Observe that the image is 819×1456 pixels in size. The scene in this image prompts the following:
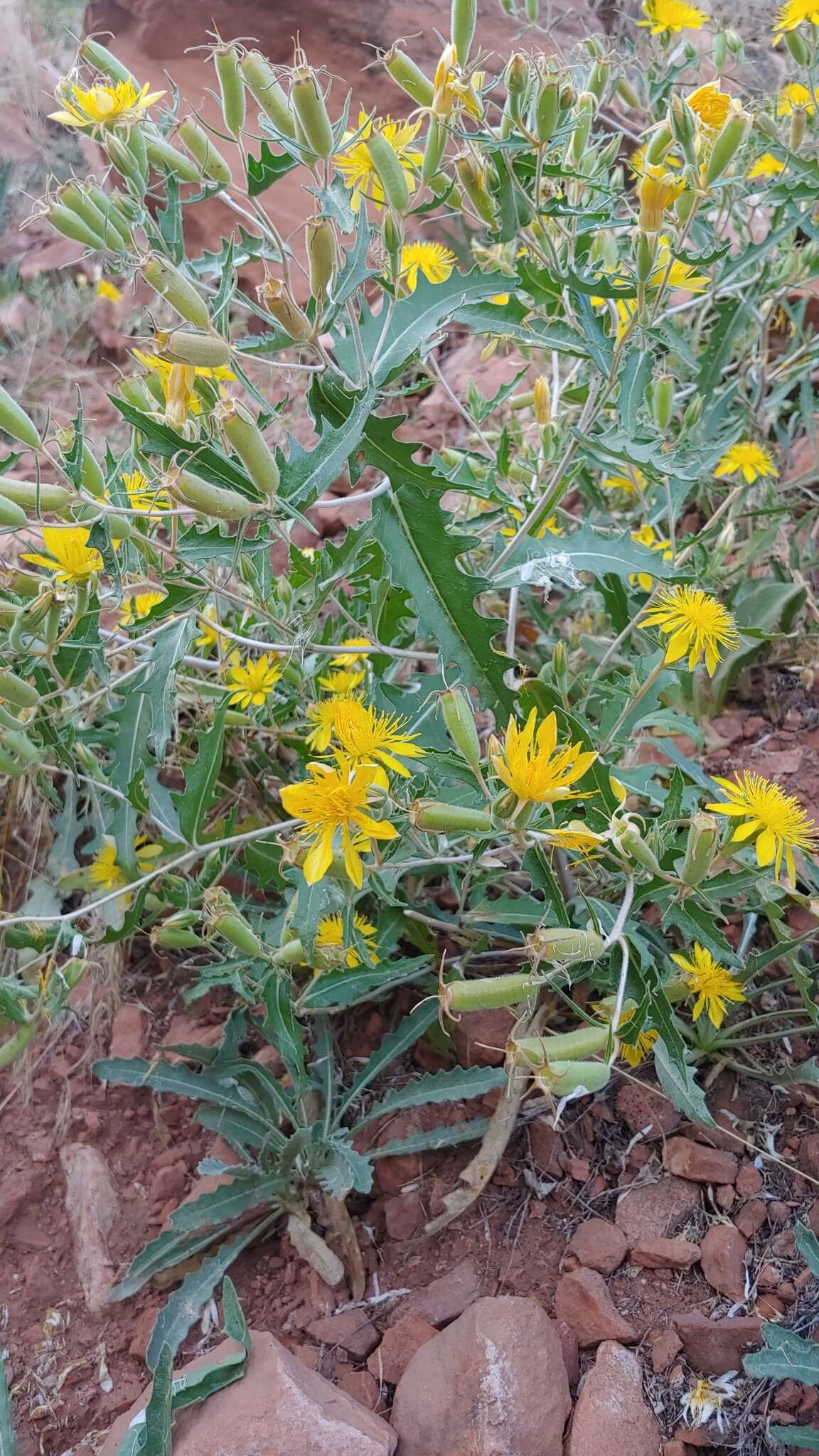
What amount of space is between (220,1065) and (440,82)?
1750 mm

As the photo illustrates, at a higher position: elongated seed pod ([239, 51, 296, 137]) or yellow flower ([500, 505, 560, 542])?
elongated seed pod ([239, 51, 296, 137])

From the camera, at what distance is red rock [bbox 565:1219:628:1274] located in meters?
1.56

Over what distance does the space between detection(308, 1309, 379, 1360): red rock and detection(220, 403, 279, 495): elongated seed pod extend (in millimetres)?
1374

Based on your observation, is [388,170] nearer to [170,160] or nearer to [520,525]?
[170,160]

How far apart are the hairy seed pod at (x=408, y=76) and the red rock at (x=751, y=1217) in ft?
6.22

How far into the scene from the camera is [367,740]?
1323 mm

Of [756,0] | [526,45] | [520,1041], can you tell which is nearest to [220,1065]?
[520,1041]

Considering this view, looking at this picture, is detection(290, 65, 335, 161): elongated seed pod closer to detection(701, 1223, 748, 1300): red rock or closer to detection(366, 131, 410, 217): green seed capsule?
detection(366, 131, 410, 217): green seed capsule

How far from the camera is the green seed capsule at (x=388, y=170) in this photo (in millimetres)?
1353

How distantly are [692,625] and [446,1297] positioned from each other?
1.19m

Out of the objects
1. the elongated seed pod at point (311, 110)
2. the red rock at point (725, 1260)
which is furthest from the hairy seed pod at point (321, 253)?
the red rock at point (725, 1260)

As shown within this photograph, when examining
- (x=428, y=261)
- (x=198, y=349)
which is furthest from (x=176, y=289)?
(x=428, y=261)

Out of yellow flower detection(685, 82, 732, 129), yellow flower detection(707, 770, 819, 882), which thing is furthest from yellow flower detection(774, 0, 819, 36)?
yellow flower detection(707, 770, 819, 882)

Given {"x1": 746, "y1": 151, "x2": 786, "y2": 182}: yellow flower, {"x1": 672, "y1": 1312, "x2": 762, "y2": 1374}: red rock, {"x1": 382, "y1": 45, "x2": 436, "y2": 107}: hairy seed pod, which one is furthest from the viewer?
{"x1": 746, "y1": 151, "x2": 786, "y2": 182}: yellow flower
